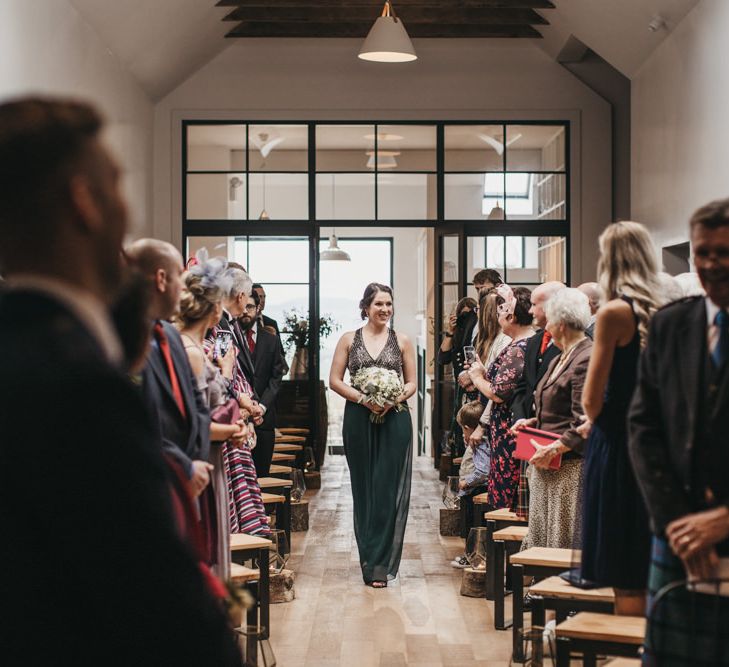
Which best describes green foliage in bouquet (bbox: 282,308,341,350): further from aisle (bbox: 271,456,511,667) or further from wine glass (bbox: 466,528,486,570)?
wine glass (bbox: 466,528,486,570)

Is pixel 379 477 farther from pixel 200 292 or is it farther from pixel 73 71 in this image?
pixel 73 71

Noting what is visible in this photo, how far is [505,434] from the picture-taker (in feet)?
17.9

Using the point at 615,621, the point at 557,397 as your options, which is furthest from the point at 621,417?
the point at 557,397

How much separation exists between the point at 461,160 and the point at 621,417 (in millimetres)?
7531

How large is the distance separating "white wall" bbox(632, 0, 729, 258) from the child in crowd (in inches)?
77.0

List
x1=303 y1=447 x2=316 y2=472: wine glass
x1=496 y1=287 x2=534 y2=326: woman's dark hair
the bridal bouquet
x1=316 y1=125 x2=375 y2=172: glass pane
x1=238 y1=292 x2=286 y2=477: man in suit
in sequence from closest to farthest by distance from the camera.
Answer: x1=496 y1=287 x2=534 y2=326: woman's dark hair, the bridal bouquet, x1=238 y1=292 x2=286 y2=477: man in suit, x1=303 y1=447 x2=316 y2=472: wine glass, x1=316 y1=125 x2=375 y2=172: glass pane

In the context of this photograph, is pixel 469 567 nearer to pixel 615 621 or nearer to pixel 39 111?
pixel 615 621

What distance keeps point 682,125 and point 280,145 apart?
4287 millimetres

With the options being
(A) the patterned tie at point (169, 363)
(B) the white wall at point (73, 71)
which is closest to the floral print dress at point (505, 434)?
(B) the white wall at point (73, 71)

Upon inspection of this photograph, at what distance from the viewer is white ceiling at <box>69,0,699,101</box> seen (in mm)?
7492

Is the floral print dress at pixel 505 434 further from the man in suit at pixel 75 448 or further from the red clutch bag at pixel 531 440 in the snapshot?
the man in suit at pixel 75 448

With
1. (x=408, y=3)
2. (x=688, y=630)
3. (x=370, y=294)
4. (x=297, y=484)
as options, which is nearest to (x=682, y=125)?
(x=370, y=294)

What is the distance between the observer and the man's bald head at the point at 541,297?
4906 millimetres

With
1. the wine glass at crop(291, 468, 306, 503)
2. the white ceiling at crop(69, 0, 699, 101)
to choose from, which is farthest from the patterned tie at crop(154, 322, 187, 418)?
the white ceiling at crop(69, 0, 699, 101)
